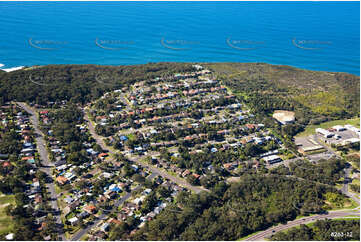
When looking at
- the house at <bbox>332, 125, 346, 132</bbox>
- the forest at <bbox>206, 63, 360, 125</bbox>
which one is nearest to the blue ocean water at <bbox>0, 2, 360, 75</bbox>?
the forest at <bbox>206, 63, 360, 125</bbox>

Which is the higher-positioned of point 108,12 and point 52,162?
point 108,12

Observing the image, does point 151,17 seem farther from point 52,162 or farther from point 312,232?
point 312,232

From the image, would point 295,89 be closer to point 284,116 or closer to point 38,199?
point 284,116

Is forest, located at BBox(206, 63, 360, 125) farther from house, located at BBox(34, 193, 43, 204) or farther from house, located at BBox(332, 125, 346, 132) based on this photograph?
house, located at BBox(34, 193, 43, 204)

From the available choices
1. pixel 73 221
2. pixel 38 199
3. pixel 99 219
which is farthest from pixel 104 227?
pixel 38 199

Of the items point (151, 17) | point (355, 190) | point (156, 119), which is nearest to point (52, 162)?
point (156, 119)

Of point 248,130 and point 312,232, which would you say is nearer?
point 312,232
